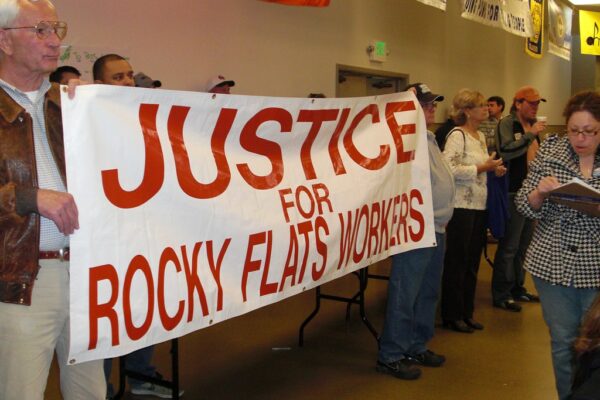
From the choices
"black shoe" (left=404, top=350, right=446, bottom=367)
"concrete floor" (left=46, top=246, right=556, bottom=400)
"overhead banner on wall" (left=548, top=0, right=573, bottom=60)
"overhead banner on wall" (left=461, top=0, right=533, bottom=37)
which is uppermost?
"overhead banner on wall" (left=548, top=0, right=573, bottom=60)

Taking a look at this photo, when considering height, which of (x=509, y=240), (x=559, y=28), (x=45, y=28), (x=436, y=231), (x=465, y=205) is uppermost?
(x=559, y=28)

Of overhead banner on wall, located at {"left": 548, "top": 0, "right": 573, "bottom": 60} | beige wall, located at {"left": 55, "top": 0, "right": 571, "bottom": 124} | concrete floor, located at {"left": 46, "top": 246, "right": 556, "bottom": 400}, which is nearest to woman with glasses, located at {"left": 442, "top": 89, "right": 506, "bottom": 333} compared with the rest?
concrete floor, located at {"left": 46, "top": 246, "right": 556, "bottom": 400}

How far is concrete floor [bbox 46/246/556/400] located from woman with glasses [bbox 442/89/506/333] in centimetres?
24

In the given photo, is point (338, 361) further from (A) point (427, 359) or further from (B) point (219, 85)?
(B) point (219, 85)

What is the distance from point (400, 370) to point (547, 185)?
1560 millimetres

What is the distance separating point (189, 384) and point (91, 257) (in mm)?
1983

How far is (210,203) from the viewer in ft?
8.25

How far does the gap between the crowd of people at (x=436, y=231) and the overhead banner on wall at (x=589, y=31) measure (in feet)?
28.9

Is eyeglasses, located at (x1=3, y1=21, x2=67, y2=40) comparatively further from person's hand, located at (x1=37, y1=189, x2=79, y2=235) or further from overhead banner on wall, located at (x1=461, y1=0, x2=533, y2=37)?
overhead banner on wall, located at (x1=461, y1=0, x2=533, y2=37)

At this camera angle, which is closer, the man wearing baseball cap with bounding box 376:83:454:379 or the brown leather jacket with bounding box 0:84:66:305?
the brown leather jacket with bounding box 0:84:66:305

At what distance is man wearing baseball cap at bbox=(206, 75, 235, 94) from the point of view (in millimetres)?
5254

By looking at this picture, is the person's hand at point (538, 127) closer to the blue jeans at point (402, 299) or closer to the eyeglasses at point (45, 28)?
the blue jeans at point (402, 299)

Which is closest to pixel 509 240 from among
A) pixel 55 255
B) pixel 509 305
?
pixel 509 305

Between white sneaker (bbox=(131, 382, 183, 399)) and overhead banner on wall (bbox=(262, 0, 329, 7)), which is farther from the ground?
overhead banner on wall (bbox=(262, 0, 329, 7))
